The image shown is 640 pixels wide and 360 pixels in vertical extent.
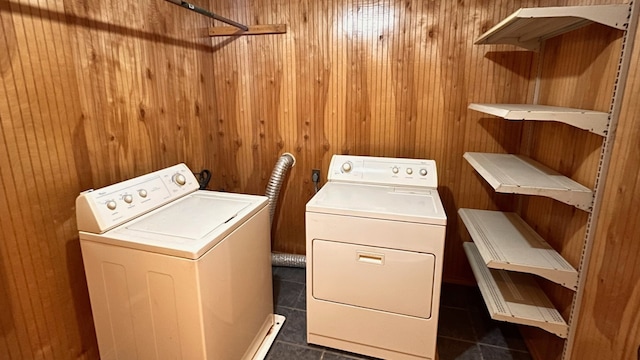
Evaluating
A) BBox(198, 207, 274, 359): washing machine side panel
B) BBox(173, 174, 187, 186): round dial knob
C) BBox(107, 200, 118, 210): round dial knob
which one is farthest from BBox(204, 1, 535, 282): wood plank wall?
BBox(107, 200, 118, 210): round dial knob

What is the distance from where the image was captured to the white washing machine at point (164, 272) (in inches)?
53.5

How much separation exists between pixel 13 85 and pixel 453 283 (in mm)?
2773

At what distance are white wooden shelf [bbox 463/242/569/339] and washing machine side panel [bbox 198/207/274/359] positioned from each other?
1.17 meters

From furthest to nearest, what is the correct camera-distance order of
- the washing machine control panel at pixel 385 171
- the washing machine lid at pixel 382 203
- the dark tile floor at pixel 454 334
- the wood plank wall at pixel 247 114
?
the washing machine control panel at pixel 385 171 → the dark tile floor at pixel 454 334 → the washing machine lid at pixel 382 203 → the wood plank wall at pixel 247 114

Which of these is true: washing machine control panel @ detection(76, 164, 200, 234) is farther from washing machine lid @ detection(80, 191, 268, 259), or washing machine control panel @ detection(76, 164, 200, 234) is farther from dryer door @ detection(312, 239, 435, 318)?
dryer door @ detection(312, 239, 435, 318)

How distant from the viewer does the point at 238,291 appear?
165cm

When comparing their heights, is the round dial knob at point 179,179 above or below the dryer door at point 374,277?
above

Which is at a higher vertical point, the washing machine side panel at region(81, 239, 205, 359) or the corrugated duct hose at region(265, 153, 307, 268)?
the corrugated duct hose at region(265, 153, 307, 268)

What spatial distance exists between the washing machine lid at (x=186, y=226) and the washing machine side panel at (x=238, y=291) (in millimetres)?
50

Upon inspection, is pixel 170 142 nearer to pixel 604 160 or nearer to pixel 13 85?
pixel 13 85

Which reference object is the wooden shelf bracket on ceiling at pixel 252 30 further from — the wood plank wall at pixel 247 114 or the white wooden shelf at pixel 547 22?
the white wooden shelf at pixel 547 22

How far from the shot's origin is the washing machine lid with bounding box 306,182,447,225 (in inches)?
64.1

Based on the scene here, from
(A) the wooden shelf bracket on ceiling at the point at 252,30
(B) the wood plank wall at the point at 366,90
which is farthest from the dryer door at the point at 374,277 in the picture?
(A) the wooden shelf bracket on ceiling at the point at 252,30

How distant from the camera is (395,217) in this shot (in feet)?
5.34
